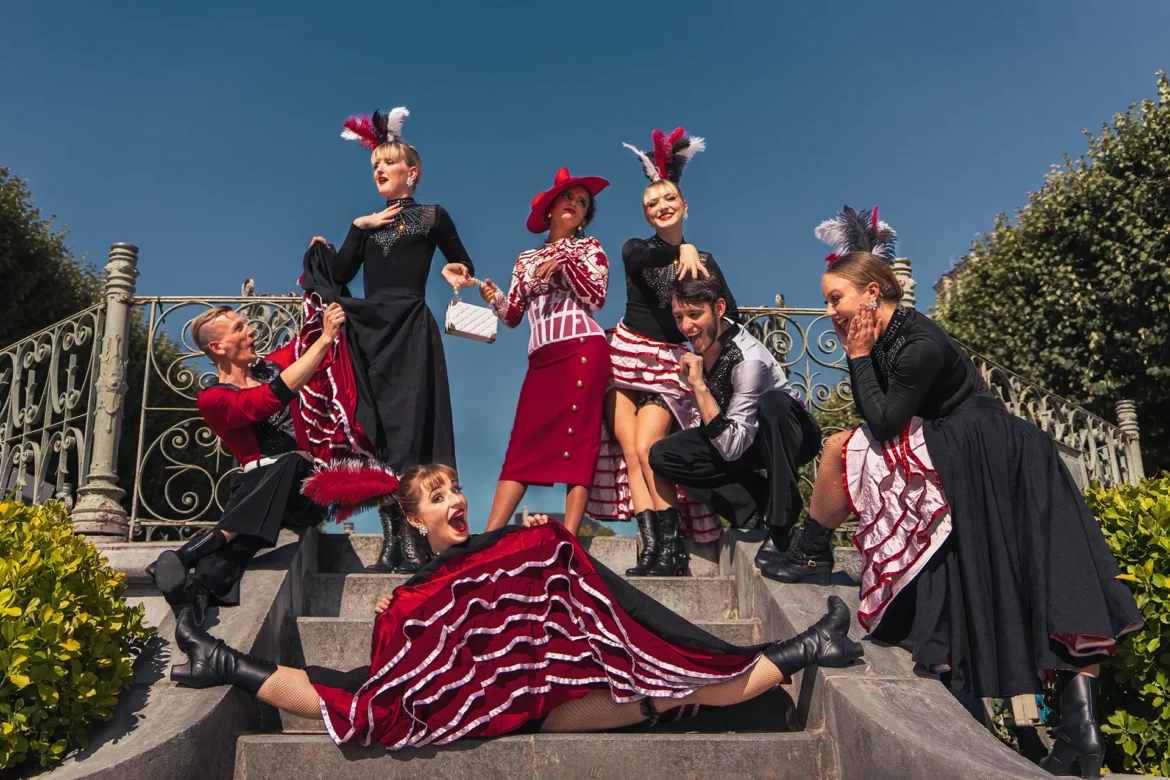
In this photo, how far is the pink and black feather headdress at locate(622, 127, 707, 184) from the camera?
6.11m

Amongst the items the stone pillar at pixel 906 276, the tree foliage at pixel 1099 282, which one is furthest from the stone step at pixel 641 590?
the tree foliage at pixel 1099 282

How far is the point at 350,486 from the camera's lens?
14.6ft

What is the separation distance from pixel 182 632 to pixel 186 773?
1.92 ft

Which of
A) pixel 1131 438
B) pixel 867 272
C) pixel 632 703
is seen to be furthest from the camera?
pixel 1131 438

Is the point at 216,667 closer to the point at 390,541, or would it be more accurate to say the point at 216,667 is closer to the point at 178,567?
the point at 178,567

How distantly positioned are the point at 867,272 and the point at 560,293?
2038mm

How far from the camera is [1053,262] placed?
14711mm

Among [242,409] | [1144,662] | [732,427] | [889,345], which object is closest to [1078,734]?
[1144,662]

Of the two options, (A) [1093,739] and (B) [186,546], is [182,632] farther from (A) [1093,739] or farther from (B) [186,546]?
(A) [1093,739]

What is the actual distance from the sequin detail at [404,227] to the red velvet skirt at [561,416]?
40.5 inches

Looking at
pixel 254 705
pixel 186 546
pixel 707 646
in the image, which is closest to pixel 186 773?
pixel 254 705

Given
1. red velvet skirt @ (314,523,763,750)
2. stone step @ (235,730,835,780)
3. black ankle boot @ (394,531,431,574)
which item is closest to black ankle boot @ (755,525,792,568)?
red velvet skirt @ (314,523,763,750)

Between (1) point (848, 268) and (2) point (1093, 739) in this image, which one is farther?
(1) point (848, 268)

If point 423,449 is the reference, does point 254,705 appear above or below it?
below
